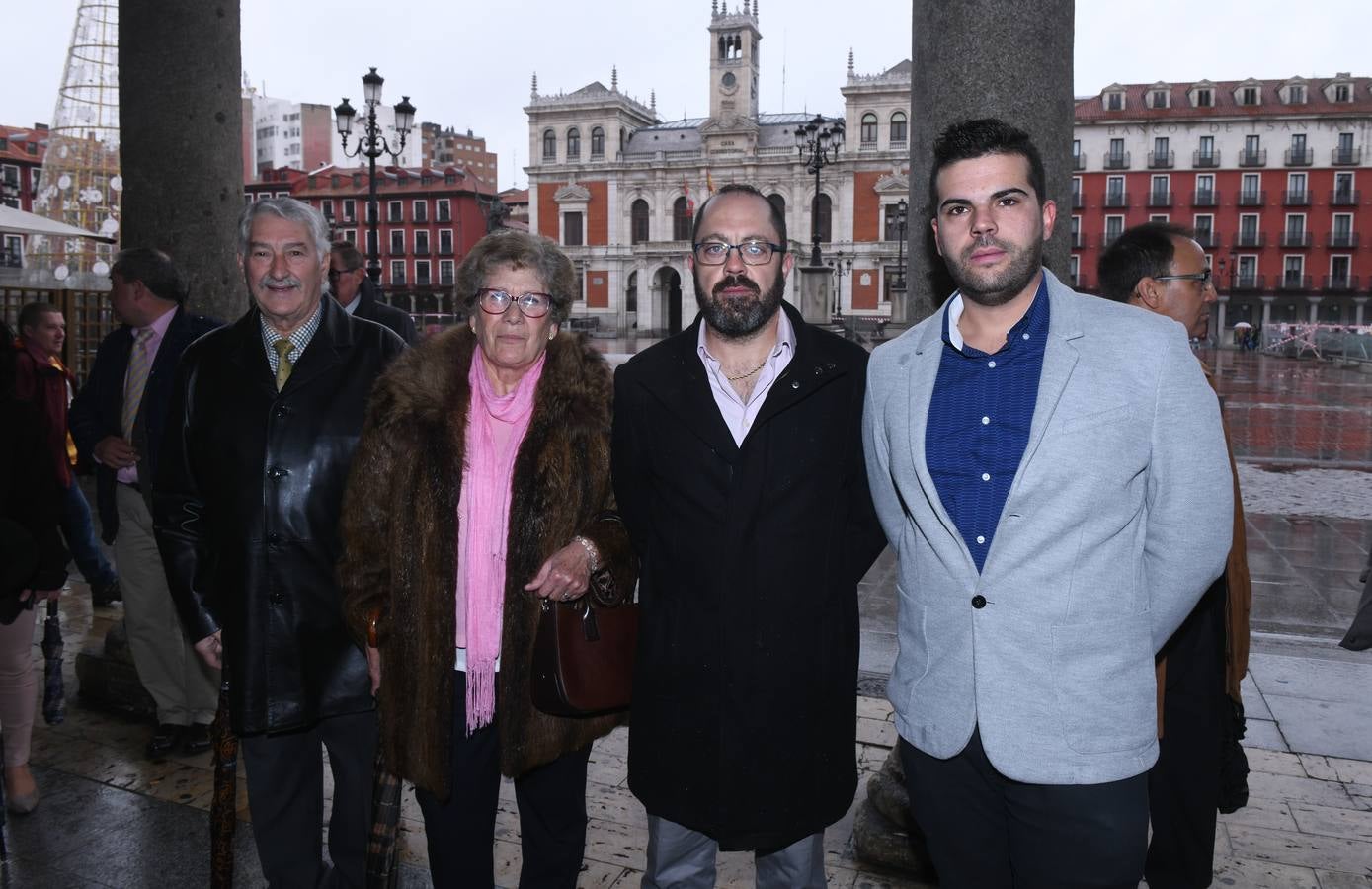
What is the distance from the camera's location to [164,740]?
3396 millimetres

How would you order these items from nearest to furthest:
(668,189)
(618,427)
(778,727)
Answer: (778,727)
(618,427)
(668,189)

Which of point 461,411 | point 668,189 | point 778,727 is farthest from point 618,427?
point 668,189

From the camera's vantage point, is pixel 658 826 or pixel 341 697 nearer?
pixel 658 826

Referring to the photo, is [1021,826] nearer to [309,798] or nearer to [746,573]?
[746,573]

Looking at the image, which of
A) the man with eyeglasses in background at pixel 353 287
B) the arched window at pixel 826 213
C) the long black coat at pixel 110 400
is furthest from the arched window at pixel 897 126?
the long black coat at pixel 110 400

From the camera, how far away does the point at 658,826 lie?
205 centimetres

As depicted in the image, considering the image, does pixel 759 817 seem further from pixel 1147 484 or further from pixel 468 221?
pixel 468 221

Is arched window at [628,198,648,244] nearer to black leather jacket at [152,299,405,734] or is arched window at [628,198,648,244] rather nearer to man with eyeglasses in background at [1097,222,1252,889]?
black leather jacket at [152,299,405,734]

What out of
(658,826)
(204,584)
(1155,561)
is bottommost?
(658,826)

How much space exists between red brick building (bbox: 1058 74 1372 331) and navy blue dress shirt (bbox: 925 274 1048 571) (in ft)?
149

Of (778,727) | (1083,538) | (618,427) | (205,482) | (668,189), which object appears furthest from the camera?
(668,189)

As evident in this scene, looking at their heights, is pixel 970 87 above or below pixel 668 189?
below

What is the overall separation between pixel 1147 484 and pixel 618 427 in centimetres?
101

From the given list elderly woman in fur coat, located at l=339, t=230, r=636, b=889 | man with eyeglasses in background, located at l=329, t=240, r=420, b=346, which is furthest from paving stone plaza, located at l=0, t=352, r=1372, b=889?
man with eyeglasses in background, located at l=329, t=240, r=420, b=346
